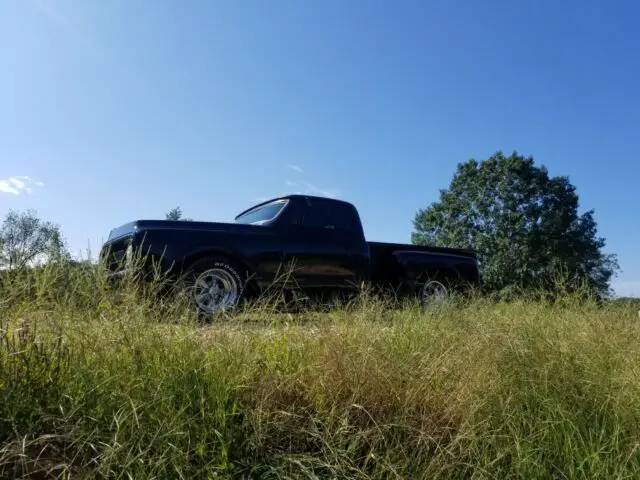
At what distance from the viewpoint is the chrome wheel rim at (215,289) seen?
5.54m

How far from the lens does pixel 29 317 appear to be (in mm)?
2824

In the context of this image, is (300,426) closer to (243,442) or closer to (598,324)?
(243,442)

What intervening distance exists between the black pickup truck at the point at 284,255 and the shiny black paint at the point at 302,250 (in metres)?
0.01

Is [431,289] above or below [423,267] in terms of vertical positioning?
below

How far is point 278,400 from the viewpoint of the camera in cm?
265

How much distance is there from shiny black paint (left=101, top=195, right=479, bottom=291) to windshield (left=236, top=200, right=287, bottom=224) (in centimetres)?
14

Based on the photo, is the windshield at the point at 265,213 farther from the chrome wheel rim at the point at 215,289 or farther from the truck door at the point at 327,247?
the chrome wheel rim at the point at 215,289

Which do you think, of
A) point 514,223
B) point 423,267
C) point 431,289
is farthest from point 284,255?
point 514,223

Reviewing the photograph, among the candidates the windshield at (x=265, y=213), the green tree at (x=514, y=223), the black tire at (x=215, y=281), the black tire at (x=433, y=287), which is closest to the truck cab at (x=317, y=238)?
the windshield at (x=265, y=213)

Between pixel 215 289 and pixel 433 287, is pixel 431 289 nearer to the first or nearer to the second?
pixel 433 287

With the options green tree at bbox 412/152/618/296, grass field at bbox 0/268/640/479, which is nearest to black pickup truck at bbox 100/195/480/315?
grass field at bbox 0/268/640/479

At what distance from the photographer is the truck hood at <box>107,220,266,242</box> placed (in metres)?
5.70

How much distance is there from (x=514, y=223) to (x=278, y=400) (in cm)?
2965

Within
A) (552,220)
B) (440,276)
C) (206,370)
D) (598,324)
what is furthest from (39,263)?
(552,220)
